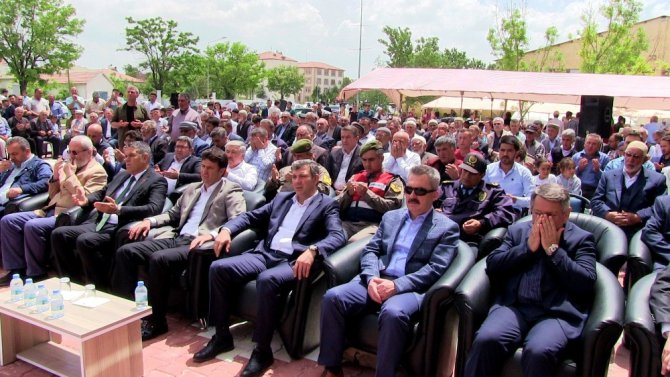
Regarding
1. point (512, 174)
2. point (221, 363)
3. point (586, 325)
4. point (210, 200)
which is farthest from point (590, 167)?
point (221, 363)

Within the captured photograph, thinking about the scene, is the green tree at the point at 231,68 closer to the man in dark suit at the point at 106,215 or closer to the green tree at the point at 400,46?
the green tree at the point at 400,46

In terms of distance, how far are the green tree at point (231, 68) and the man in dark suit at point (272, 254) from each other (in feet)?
160

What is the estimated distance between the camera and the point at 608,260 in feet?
11.1

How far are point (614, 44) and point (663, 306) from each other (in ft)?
67.6

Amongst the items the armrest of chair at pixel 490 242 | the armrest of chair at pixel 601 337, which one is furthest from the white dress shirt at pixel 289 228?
the armrest of chair at pixel 601 337

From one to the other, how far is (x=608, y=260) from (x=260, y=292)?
2.32 meters

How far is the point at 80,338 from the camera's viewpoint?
288cm

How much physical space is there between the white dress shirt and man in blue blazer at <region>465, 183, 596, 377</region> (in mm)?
1527

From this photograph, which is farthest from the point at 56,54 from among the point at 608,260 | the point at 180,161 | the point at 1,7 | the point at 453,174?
the point at 608,260

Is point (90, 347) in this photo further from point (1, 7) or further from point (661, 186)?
point (1, 7)

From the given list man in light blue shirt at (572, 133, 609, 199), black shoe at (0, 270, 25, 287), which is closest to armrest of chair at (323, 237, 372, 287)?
black shoe at (0, 270, 25, 287)

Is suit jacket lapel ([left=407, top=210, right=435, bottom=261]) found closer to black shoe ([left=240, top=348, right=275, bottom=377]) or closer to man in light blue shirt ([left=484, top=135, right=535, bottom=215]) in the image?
black shoe ([left=240, top=348, right=275, bottom=377])

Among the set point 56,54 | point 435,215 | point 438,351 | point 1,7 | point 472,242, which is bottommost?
point 438,351

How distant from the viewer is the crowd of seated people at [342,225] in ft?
9.66
